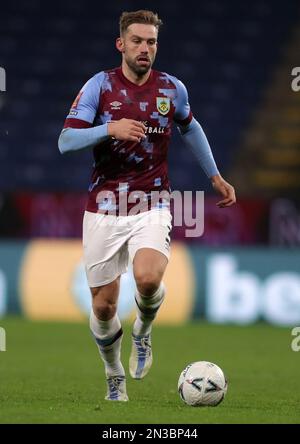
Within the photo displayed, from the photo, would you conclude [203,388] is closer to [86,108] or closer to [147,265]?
[147,265]

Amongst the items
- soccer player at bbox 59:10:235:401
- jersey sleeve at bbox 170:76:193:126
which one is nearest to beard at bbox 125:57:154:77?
soccer player at bbox 59:10:235:401

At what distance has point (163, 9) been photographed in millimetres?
18500

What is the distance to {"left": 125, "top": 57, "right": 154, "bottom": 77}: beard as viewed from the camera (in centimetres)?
657

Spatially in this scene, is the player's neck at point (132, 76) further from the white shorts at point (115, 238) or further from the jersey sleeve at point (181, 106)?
the white shorts at point (115, 238)

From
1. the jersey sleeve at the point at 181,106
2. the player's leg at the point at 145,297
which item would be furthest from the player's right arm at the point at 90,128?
the player's leg at the point at 145,297

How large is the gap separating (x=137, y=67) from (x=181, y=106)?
0.46 meters

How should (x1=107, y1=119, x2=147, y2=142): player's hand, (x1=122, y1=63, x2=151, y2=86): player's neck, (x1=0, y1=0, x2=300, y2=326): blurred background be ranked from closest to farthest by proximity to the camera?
(x1=107, y1=119, x2=147, y2=142): player's hand → (x1=122, y1=63, x2=151, y2=86): player's neck → (x1=0, y1=0, x2=300, y2=326): blurred background

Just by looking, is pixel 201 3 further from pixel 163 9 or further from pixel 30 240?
pixel 30 240

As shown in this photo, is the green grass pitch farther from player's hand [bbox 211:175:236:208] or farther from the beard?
the beard

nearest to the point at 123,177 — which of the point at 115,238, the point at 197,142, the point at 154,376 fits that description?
the point at 115,238

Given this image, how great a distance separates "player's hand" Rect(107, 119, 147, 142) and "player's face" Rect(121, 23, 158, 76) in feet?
1.62

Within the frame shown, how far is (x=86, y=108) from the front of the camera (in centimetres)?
651

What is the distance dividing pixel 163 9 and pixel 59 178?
399 cm

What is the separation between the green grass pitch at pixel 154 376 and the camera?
5.82 m
